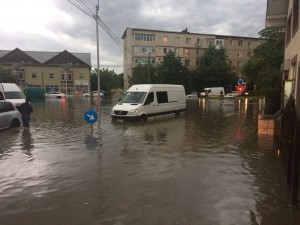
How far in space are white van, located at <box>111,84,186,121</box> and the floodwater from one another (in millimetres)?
5422

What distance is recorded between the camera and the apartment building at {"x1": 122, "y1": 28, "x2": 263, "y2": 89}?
6153 cm

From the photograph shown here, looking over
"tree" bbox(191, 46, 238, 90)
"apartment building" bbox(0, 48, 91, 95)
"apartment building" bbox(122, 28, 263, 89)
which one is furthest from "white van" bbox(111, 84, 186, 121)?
"apartment building" bbox(0, 48, 91, 95)

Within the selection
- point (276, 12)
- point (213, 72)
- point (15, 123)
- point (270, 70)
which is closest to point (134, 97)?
point (15, 123)

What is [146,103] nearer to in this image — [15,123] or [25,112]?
[25,112]

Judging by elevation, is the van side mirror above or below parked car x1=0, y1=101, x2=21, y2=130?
above

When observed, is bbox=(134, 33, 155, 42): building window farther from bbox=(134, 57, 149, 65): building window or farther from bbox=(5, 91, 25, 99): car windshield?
bbox=(5, 91, 25, 99): car windshield

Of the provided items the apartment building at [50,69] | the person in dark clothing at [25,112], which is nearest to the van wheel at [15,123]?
the person in dark clothing at [25,112]

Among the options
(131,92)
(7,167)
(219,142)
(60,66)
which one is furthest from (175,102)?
(60,66)

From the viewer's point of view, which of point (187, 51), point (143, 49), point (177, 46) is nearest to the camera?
point (143, 49)

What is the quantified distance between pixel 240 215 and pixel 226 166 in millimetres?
2897

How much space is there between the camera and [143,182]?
6125mm

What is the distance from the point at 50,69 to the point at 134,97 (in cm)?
5651

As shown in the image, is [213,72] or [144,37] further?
[213,72]

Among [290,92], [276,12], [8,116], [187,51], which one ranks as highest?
[187,51]
